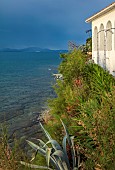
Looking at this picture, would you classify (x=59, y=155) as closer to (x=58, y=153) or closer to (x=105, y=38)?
(x=58, y=153)

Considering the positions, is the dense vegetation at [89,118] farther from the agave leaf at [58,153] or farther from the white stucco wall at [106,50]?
the white stucco wall at [106,50]

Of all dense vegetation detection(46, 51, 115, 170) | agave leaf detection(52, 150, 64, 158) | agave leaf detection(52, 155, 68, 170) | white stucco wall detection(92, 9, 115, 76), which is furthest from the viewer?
white stucco wall detection(92, 9, 115, 76)

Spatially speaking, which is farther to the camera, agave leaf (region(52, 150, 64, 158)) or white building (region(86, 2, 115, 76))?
white building (region(86, 2, 115, 76))

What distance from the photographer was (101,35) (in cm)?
2066

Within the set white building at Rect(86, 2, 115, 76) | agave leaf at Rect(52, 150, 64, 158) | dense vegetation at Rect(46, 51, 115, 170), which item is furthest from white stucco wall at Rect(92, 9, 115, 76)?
agave leaf at Rect(52, 150, 64, 158)

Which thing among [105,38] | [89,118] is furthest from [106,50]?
[89,118]

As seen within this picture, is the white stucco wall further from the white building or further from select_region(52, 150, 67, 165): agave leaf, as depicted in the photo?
select_region(52, 150, 67, 165): agave leaf

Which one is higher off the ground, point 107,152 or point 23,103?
point 107,152

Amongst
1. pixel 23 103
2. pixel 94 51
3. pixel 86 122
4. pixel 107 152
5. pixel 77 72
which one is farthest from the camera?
pixel 23 103

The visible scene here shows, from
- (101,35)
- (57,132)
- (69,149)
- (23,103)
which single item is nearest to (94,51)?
(101,35)

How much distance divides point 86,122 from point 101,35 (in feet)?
48.4

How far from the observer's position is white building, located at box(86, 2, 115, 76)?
16844 mm

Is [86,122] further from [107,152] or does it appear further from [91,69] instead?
[91,69]

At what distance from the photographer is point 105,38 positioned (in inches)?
730
